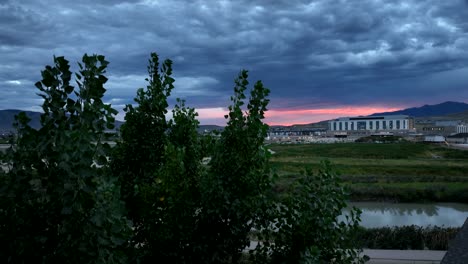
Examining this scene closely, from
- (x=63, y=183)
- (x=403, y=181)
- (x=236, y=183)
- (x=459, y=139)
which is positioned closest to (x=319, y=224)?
(x=236, y=183)

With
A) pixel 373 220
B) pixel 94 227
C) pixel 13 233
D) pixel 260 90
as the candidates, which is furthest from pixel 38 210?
pixel 373 220

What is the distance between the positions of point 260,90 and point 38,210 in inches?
130

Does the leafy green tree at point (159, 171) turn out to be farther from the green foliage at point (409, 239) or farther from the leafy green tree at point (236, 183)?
the green foliage at point (409, 239)

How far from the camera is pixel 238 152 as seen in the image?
18.6 feet

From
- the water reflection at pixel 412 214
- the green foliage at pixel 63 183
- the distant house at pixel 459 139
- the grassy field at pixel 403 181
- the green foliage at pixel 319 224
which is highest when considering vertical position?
the green foliage at pixel 63 183

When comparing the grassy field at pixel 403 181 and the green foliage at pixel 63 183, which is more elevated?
the green foliage at pixel 63 183

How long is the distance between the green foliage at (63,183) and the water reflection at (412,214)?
67.3 feet

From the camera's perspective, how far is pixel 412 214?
2584cm

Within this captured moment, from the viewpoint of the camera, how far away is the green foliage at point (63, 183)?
2.90 m

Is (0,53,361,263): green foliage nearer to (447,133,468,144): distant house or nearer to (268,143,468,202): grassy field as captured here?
(268,143,468,202): grassy field

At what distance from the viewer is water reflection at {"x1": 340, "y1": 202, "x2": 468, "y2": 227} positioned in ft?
74.5

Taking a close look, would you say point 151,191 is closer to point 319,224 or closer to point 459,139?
point 319,224

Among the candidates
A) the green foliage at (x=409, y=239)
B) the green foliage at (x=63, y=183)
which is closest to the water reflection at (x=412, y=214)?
the green foliage at (x=409, y=239)

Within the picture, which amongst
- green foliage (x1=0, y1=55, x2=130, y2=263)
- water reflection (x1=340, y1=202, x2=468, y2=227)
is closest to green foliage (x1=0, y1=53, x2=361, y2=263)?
green foliage (x1=0, y1=55, x2=130, y2=263)
